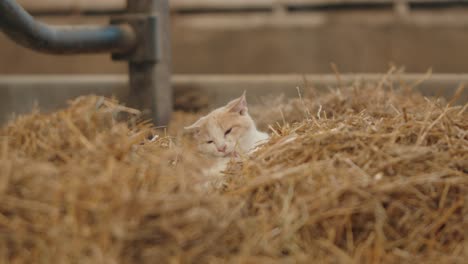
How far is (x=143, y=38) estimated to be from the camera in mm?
2840

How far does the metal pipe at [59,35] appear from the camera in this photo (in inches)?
76.3

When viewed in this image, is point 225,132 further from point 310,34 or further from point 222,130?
point 310,34

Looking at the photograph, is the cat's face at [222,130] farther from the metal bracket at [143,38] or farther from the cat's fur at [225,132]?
the metal bracket at [143,38]

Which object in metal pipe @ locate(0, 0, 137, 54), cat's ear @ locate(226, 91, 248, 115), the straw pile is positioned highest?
metal pipe @ locate(0, 0, 137, 54)

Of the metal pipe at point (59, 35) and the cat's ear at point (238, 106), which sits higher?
the metal pipe at point (59, 35)

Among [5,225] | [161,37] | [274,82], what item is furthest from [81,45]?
[5,225]

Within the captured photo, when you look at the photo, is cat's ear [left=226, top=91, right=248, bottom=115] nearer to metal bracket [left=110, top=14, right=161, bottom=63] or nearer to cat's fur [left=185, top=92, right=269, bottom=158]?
cat's fur [left=185, top=92, right=269, bottom=158]

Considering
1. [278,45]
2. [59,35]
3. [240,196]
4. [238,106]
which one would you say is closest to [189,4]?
[278,45]

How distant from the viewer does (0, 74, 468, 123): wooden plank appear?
3.11 meters

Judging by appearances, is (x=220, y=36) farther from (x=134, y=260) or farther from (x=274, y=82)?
(x=134, y=260)

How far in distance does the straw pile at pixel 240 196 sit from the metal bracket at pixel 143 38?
1.25 m

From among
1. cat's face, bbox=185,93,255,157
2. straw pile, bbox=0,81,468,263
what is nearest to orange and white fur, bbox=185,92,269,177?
cat's face, bbox=185,93,255,157

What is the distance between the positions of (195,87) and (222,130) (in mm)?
1217

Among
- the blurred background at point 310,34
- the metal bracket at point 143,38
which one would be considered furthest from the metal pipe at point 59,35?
the blurred background at point 310,34
